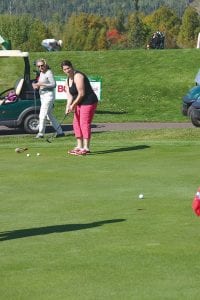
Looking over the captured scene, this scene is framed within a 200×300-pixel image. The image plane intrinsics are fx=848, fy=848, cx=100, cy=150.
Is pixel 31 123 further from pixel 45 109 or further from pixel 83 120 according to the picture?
pixel 83 120

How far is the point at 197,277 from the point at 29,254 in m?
1.65

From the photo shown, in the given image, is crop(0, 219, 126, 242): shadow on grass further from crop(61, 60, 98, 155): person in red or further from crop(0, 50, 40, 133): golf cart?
crop(0, 50, 40, 133): golf cart

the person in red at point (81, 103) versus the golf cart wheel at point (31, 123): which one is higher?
the person in red at point (81, 103)

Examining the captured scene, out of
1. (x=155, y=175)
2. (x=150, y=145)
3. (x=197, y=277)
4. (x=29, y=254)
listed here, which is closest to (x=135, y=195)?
(x=155, y=175)

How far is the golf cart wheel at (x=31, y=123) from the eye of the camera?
71.5ft

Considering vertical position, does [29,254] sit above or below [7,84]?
above

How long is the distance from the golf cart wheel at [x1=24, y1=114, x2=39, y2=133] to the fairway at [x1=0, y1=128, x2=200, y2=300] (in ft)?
21.4

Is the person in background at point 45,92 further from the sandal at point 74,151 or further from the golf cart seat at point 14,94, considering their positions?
the sandal at point 74,151

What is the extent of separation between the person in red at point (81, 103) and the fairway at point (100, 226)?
1.95 feet

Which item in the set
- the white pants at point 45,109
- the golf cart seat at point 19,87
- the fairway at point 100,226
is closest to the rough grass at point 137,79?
the golf cart seat at point 19,87

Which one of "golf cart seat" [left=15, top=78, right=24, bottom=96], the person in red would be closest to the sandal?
the person in red

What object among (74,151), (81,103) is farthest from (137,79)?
(74,151)

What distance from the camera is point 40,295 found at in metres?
6.17

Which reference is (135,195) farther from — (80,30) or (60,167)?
(80,30)
